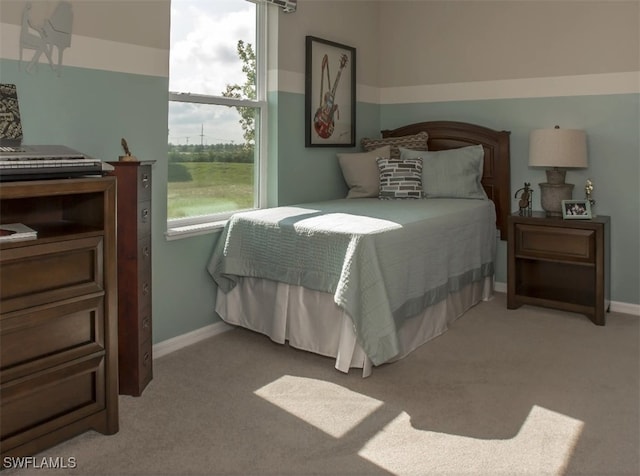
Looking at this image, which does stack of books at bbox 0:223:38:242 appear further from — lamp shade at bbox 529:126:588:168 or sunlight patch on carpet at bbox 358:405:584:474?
lamp shade at bbox 529:126:588:168

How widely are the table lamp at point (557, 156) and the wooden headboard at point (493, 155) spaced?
32cm

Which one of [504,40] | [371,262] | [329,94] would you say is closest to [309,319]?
[371,262]

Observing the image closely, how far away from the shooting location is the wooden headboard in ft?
13.6

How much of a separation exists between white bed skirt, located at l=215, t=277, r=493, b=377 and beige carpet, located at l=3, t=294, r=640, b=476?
8 centimetres

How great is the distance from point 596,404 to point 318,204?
79.2 inches

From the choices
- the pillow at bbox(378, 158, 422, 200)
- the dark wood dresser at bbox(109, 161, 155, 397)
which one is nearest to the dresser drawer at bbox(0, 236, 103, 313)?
the dark wood dresser at bbox(109, 161, 155, 397)

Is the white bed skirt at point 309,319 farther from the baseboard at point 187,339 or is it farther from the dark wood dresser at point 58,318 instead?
the dark wood dresser at point 58,318

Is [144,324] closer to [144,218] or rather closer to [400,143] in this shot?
[144,218]

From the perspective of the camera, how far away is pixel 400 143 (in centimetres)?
435

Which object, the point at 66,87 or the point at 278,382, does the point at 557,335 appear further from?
the point at 66,87

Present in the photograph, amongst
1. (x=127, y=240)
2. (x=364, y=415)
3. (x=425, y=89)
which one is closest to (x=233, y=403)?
(x=364, y=415)

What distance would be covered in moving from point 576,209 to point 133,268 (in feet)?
8.99

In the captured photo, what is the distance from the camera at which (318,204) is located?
3752mm

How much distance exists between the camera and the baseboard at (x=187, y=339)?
303 centimetres
